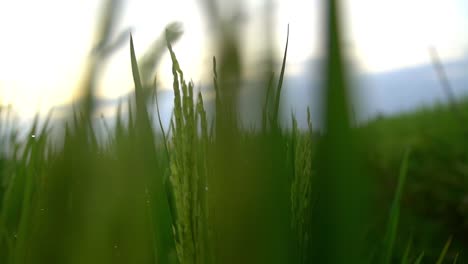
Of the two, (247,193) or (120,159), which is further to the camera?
(120,159)

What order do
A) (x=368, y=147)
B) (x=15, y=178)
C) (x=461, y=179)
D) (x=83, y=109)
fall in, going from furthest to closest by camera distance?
1. (x=461, y=179)
2. (x=15, y=178)
3. (x=83, y=109)
4. (x=368, y=147)

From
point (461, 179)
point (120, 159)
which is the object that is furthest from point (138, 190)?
point (461, 179)

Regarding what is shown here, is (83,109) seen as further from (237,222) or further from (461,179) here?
(461,179)

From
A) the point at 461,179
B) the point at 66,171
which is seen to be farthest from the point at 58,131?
the point at 461,179

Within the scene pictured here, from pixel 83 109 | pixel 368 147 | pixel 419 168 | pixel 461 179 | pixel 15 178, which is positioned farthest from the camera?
pixel 419 168

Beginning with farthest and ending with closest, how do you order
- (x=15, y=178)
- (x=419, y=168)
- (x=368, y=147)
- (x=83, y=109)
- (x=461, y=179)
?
1. (x=419, y=168)
2. (x=461, y=179)
3. (x=15, y=178)
4. (x=83, y=109)
5. (x=368, y=147)

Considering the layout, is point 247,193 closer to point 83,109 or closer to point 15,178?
point 83,109
